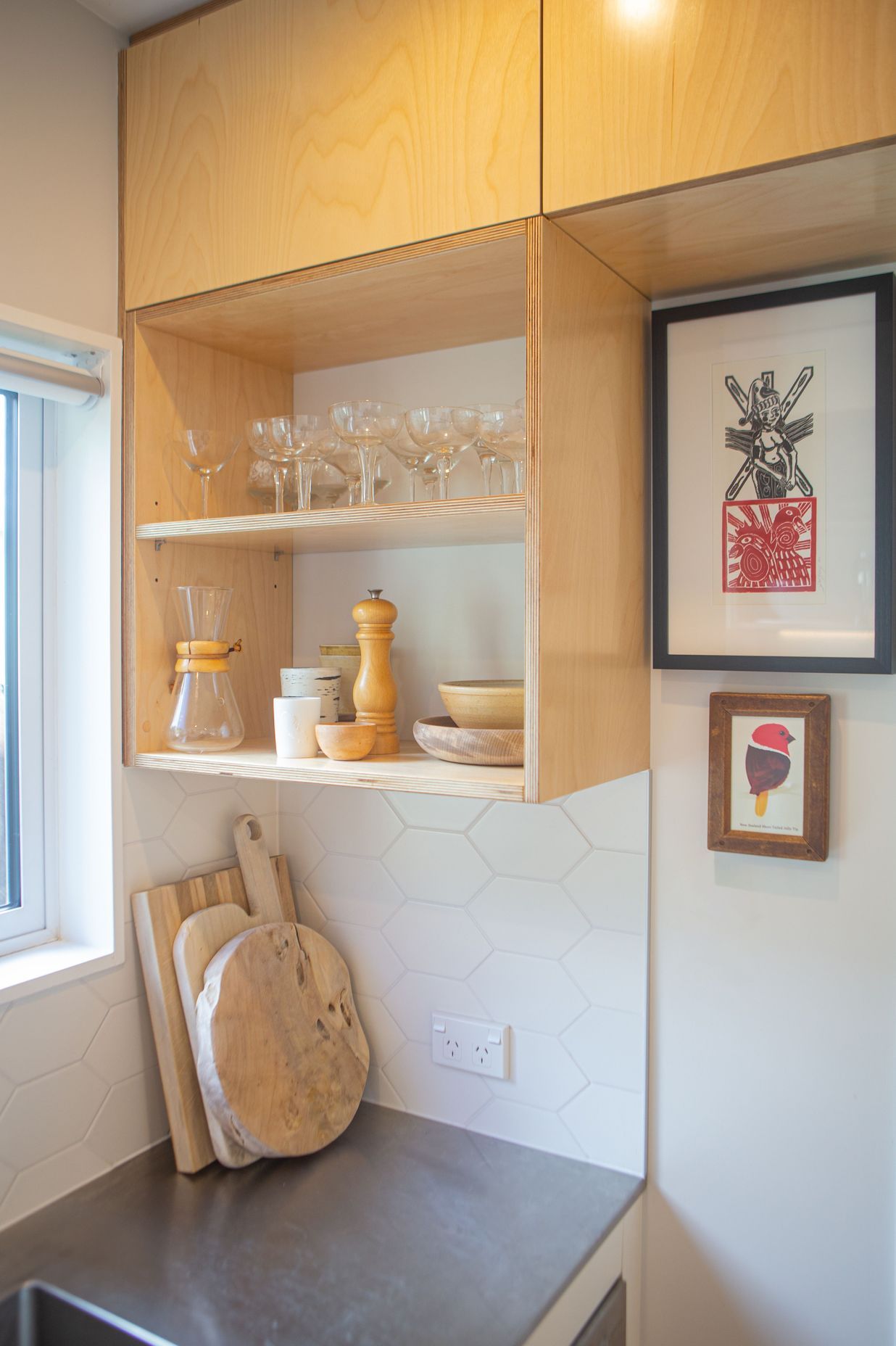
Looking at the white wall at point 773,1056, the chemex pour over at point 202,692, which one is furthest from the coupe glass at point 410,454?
the white wall at point 773,1056

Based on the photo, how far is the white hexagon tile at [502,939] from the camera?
1.43 metres

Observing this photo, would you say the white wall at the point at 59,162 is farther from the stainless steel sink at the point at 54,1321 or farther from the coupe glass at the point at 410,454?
the stainless steel sink at the point at 54,1321

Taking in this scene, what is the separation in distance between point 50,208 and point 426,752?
940 mm

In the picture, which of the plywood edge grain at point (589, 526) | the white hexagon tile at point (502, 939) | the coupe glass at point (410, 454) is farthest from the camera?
the white hexagon tile at point (502, 939)

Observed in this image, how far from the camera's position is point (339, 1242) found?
127cm

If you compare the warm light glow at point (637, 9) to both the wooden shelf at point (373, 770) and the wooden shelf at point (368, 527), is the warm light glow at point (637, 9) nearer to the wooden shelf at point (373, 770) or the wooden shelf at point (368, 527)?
the wooden shelf at point (368, 527)

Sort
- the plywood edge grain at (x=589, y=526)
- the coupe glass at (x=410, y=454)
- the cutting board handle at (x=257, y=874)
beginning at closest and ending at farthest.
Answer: the plywood edge grain at (x=589, y=526)
the coupe glass at (x=410, y=454)
the cutting board handle at (x=257, y=874)

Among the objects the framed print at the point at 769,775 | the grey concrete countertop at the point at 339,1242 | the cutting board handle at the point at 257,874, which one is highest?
the framed print at the point at 769,775

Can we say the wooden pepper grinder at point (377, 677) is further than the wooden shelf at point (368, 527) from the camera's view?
Yes

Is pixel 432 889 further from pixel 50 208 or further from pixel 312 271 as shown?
pixel 50 208

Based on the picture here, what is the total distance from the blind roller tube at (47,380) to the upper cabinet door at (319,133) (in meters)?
0.15

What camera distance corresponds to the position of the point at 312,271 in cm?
126

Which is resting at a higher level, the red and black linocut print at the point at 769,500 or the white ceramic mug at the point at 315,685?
the red and black linocut print at the point at 769,500

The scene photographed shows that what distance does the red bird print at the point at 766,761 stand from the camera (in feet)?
4.26
